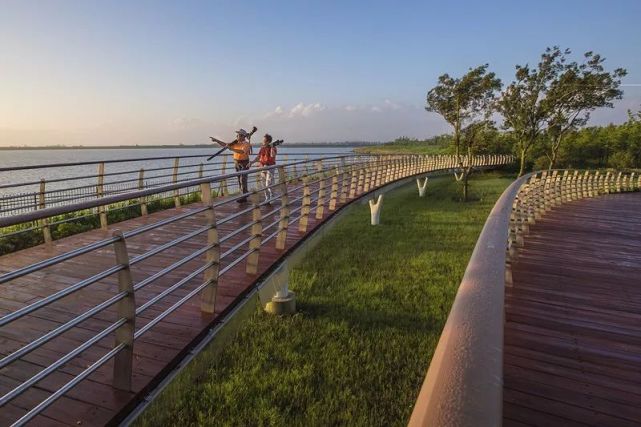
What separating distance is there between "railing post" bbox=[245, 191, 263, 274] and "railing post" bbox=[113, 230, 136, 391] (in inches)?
80.6

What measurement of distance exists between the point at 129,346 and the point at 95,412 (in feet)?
1.27

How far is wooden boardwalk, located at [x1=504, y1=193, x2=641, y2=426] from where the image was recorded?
2.70 m

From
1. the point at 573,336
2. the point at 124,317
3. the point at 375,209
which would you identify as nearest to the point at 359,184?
the point at 375,209

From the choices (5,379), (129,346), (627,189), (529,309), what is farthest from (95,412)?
(627,189)

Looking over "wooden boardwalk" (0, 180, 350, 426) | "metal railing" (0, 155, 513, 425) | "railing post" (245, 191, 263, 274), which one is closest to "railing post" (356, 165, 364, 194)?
"metal railing" (0, 155, 513, 425)

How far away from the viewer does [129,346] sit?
2.64 metres

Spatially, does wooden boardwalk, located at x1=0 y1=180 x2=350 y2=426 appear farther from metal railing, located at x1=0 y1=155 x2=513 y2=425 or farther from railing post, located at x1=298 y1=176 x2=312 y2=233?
railing post, located at x1=298 y1=176 x2=312 y2=233

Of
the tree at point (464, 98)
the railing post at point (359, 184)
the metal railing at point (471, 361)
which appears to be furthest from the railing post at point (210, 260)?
the tree at point (464, 98)

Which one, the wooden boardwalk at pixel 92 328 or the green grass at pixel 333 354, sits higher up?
the wooden boardwalk at pixel 92 328

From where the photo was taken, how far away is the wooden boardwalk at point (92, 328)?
2.59 meters

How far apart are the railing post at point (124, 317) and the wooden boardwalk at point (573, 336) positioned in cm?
227

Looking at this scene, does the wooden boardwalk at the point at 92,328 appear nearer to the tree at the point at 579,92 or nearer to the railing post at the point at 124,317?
the railing post at the point at 124,317

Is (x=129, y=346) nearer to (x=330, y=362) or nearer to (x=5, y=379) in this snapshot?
(x=5, y=379)

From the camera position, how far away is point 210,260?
3.67 metres
